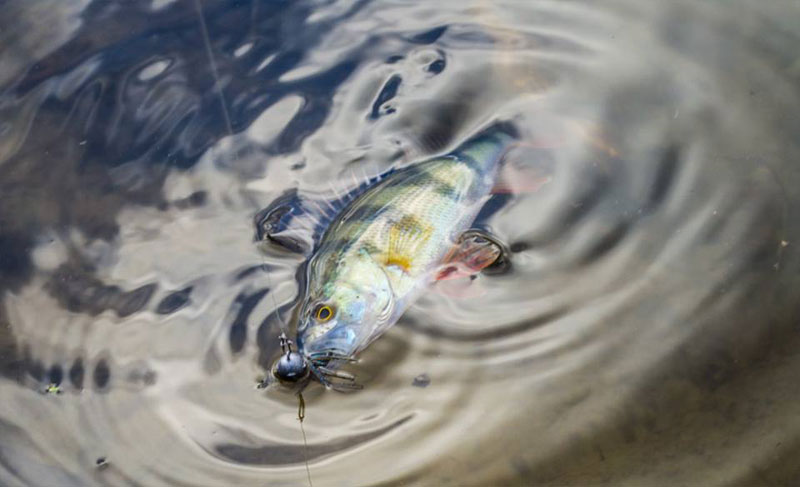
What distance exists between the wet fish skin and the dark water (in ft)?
0.50

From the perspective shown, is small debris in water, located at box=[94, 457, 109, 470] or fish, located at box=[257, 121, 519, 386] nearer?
small debris in water, located at box=[94, 457, 109, 470]

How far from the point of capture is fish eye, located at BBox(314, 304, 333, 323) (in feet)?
12.3

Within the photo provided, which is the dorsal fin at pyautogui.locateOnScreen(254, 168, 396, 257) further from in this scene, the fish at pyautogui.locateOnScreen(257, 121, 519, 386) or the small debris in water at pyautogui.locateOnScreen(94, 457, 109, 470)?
the small debris in water at pyautogui.locateOnScreen(94, 457, 109, 470)

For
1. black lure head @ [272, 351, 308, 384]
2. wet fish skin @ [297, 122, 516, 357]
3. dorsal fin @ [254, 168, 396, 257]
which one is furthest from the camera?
dorsal fin @ [254, 168, 396, 257]

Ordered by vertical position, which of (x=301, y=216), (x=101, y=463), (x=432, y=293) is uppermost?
(x=301, y=216)

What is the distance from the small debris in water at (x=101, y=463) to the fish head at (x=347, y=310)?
1009mm

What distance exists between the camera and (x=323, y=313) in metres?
3.78

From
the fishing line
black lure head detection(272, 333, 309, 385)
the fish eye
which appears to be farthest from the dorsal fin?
black lure head detection(272, 333, 309, 385)

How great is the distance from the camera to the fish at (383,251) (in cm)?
376

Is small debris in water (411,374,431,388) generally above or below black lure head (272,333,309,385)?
below

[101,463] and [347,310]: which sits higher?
[347,310]

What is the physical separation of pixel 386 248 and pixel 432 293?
1.08 feet

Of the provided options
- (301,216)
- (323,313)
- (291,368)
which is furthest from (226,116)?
(291,368)

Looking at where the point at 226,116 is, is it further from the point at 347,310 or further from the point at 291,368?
the point at 291,368
